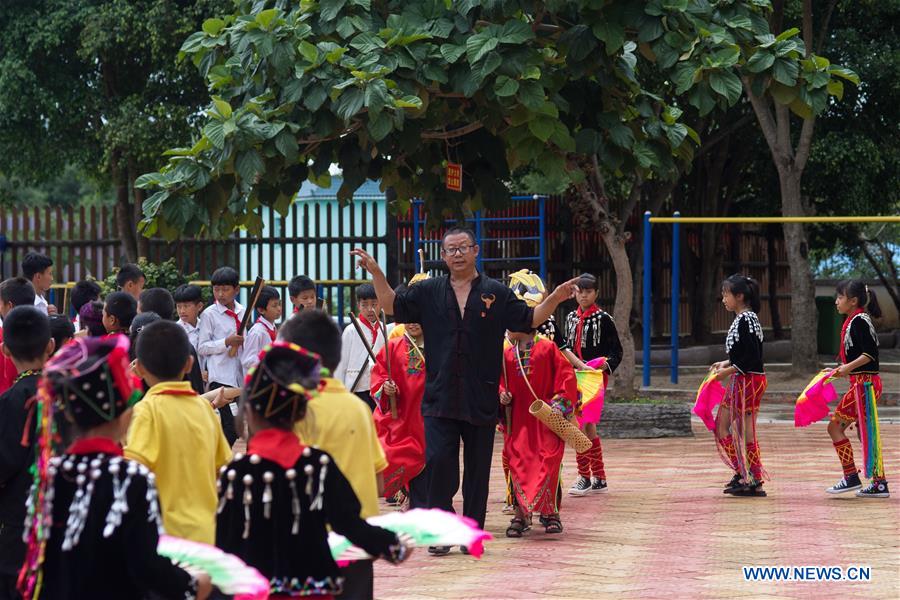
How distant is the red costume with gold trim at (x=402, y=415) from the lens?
29.9ft

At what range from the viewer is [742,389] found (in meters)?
10.5

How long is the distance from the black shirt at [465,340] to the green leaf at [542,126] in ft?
11.6

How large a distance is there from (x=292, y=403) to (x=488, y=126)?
26.9ft

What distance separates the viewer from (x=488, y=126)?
39.6 feet

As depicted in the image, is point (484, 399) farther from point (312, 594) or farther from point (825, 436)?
point (825, 436)

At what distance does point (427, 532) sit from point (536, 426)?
4.73m

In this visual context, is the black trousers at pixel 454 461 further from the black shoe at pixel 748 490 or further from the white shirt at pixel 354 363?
the black shoe at pixel 748 490

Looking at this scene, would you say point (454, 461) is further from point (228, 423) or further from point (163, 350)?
point (163, 350)

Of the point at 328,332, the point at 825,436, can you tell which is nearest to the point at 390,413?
the point at 328,332

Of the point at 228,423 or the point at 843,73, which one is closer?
the point at 228,423

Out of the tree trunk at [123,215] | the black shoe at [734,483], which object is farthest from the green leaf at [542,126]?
the tree trunk at [123,215]

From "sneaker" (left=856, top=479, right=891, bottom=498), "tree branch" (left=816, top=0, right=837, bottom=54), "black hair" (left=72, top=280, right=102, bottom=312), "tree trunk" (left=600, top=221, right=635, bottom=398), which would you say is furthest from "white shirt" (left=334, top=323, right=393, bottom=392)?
"tree branch" (left=816, top=0, right=837, bottom=54)

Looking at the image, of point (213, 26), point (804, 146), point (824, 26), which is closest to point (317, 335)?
point (213, 26)

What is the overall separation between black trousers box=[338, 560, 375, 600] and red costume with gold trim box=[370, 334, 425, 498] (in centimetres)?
407
